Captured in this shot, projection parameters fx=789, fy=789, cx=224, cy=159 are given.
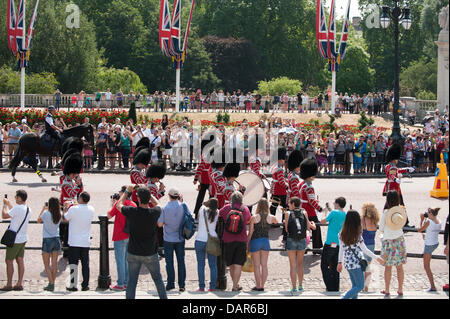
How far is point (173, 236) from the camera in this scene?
39.0 ft

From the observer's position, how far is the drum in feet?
50.4

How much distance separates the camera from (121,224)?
39.6ft

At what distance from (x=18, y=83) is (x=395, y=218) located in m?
42.5

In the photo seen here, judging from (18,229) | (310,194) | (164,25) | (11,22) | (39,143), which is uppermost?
(11,22)

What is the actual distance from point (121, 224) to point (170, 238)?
0.80 meters

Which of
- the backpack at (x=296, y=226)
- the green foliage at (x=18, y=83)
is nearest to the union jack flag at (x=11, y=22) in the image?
the green foliage at (x=18, y=83)

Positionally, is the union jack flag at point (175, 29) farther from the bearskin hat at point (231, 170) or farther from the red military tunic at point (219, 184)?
the bearskin hat at point (231, 170)

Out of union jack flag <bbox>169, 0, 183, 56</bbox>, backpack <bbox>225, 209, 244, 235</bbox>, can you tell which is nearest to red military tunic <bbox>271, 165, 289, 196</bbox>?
backpack <bbox>225, 209, 244, 235</bbox>

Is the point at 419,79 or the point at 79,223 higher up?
the point at 419,79

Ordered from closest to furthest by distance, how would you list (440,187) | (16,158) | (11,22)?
(440,187)
(16,158)
(11,22)

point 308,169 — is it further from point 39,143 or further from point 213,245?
point 39,143

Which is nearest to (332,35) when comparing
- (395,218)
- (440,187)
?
(440,187)

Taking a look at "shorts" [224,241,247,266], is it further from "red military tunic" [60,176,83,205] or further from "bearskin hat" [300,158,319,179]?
"red military tunic" [60,176,83,205]

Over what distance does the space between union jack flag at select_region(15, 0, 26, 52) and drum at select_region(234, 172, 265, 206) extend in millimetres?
26855
